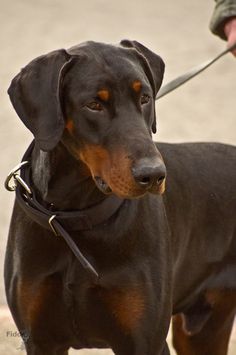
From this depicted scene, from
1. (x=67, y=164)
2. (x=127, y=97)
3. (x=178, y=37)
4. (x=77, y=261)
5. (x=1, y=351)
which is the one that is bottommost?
(x=178, y=37)

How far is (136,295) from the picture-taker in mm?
3562

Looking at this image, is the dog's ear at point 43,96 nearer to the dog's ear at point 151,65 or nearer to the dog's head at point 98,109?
the dog's head at point 98,109

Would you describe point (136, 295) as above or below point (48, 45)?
above

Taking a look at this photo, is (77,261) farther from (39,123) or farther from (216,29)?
(216,29)

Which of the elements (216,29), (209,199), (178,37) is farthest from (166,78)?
(209,199)

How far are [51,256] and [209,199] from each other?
2.78 feet

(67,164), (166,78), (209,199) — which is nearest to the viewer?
(67,164)

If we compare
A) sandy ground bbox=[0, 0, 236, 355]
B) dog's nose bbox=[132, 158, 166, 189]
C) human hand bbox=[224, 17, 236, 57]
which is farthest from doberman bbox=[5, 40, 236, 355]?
sandy ground bbox=[0, 0, 236, 355]

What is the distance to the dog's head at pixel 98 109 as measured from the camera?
322 cm

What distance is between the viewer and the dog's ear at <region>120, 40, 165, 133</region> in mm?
3545

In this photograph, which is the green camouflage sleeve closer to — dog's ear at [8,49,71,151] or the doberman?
the doberman

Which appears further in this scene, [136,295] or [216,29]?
[216,29]

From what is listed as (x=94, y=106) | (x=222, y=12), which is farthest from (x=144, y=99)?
(x=222, y=12)

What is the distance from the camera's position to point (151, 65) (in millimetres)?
3625
